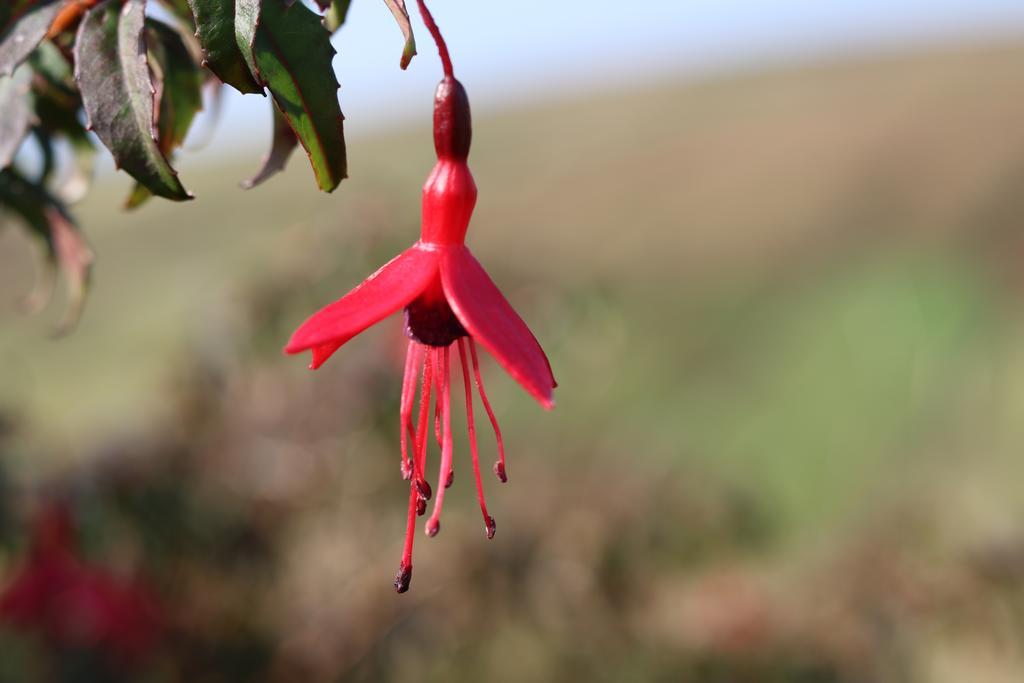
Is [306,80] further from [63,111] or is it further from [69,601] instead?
[69,601]

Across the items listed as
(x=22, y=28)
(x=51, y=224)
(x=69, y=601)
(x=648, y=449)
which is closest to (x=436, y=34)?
Result: (x=22, y=28)

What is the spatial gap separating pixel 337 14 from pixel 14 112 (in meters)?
0.19

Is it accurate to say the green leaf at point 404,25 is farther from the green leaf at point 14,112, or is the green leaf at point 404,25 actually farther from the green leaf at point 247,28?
the green leaf at point 14,112

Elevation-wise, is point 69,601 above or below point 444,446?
below

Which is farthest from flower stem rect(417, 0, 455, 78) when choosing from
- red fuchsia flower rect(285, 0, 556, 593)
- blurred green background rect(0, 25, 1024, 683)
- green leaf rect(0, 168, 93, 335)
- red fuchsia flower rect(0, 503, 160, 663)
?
red fuchsia flower rect(0, 503, 160, 663)

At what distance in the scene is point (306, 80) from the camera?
48 centimetres

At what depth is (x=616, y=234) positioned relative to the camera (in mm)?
10672

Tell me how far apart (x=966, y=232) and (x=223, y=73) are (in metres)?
8.69

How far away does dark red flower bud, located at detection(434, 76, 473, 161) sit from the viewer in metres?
0.52

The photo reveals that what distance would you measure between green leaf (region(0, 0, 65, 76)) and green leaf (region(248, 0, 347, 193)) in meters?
0.15

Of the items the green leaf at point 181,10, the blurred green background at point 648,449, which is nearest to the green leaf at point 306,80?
the green leaf at point 181,10

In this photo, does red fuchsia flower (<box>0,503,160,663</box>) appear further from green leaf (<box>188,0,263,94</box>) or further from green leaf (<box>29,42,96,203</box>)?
green leaf (<box>188,0,263,94</box>)

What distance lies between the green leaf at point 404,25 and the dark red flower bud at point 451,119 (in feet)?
0.15

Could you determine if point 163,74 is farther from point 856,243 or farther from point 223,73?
point 856,243
